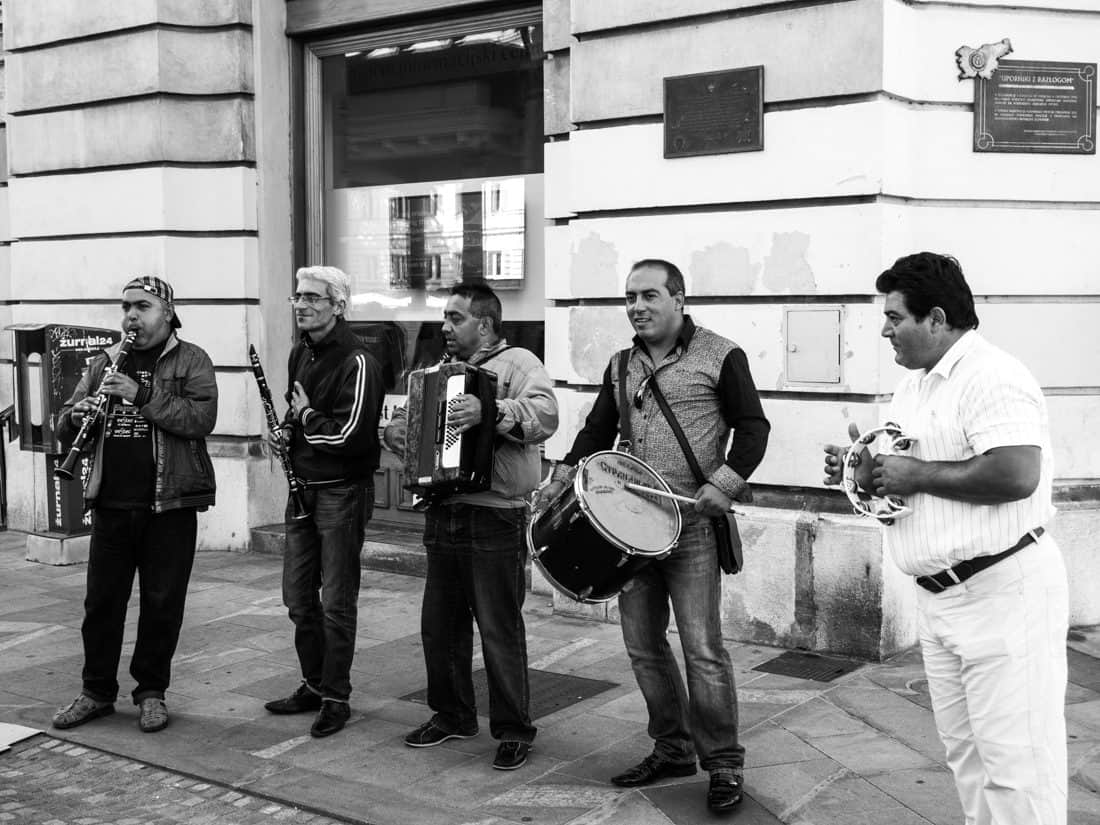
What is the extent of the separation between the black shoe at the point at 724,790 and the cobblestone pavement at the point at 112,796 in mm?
1348

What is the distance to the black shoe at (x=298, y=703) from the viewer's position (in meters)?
6.19

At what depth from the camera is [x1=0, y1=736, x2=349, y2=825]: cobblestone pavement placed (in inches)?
195

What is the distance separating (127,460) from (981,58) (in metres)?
4.84

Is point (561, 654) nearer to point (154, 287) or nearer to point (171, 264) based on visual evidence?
point (154, 287)

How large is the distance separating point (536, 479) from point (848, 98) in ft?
9.32

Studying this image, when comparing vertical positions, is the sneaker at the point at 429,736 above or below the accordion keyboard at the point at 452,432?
below

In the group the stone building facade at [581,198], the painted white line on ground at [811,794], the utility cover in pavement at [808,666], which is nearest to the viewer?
the painted white line on ground at [811,794]

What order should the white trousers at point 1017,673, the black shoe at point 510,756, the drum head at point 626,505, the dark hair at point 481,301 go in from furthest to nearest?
the dark hair at point 481,301 → the black shoe at point 510,756 → the drum head at point 626,505 → the white trousers at point 1017,673

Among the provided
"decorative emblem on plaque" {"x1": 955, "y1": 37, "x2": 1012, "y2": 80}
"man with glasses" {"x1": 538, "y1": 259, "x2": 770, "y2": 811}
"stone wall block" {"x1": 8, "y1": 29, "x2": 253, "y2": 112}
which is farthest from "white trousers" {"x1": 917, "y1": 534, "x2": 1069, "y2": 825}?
"stone wall block" {"x1": 8, "y1": 29, "x2": 253, "y2": 112}

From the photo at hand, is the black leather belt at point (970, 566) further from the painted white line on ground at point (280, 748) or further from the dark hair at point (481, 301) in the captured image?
the painted white line on ground at point (280, 748)

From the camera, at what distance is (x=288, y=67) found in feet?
34.6

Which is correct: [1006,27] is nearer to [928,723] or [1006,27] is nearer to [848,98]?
[848,98]

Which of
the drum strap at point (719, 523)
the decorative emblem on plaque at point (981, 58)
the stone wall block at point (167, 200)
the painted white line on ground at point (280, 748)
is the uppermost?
the decorative emblem on plaque at point (981, 58)

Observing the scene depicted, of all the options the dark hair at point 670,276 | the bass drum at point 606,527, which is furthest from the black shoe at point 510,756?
the dark hair at point 670,276
